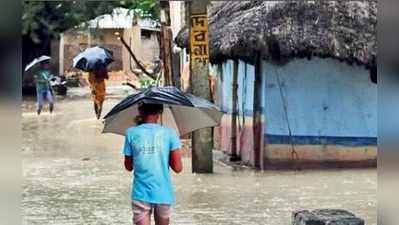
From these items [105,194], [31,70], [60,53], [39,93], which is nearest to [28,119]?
[39,93]

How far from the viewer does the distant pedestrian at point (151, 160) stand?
520 cm

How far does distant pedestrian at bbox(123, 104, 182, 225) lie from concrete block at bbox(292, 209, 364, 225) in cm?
155

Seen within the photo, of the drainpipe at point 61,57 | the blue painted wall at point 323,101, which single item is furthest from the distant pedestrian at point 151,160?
the drainpipe at point 61,57

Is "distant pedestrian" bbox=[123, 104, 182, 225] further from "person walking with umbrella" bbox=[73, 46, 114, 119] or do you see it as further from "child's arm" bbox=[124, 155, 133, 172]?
"person walking with umbrella" bbox=[73, 46, 114, 119]

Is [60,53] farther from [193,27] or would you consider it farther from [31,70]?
[193,27]

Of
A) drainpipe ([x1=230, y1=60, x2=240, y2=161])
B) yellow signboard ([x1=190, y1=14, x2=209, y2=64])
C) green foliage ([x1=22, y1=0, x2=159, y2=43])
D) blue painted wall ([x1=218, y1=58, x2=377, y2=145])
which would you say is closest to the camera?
yellow signboard ([x1=190, y1=14, x2=209, y2=64])

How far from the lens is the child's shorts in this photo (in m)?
5.25

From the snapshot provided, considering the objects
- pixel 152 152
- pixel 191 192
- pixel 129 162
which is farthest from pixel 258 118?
pixel 152 152

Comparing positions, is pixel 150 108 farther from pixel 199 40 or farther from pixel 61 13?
pixel 61 13

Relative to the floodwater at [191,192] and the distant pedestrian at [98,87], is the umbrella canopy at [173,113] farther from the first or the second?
the distant pedestrian at [98,87]

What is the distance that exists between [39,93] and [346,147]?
1262 cm

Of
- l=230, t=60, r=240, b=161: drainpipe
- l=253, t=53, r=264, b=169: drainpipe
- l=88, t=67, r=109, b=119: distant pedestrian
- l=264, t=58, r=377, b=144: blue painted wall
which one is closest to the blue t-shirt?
l=253, t=53, r=264, b=169: drainpipe

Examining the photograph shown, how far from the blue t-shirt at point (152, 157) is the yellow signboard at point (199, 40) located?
23.2 feet

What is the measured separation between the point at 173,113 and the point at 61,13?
26756mm
